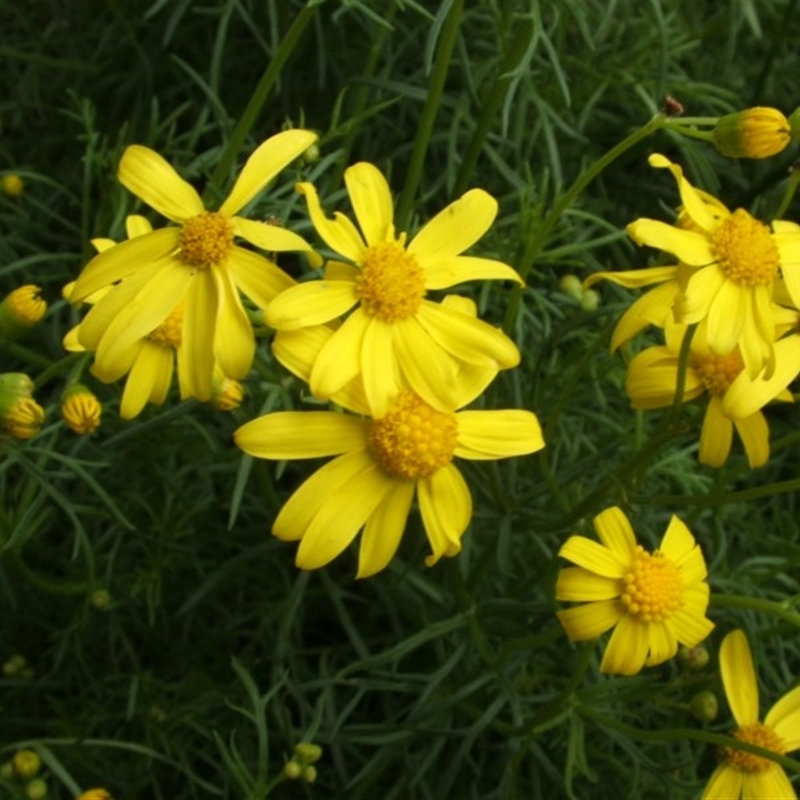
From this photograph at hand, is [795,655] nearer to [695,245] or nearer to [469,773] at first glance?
[469,773]

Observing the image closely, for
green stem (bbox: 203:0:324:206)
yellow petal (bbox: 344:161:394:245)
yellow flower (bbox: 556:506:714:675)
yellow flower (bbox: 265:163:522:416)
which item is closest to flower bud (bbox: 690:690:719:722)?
yellow flower (bbox: 556:506:714:675)

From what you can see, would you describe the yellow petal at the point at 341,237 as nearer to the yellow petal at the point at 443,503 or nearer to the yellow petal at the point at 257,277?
the yellow petal at the point at 257,277

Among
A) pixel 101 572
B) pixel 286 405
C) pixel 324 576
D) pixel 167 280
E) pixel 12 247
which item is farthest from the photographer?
pixel 12 247

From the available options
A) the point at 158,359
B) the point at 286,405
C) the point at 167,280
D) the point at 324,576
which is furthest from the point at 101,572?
the point at 167,280

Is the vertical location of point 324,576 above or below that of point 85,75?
below

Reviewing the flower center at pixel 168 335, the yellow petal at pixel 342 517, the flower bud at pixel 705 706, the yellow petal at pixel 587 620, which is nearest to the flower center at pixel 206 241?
the flower center at pixel 168 335

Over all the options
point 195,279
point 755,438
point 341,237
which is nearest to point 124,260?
point 195,279
